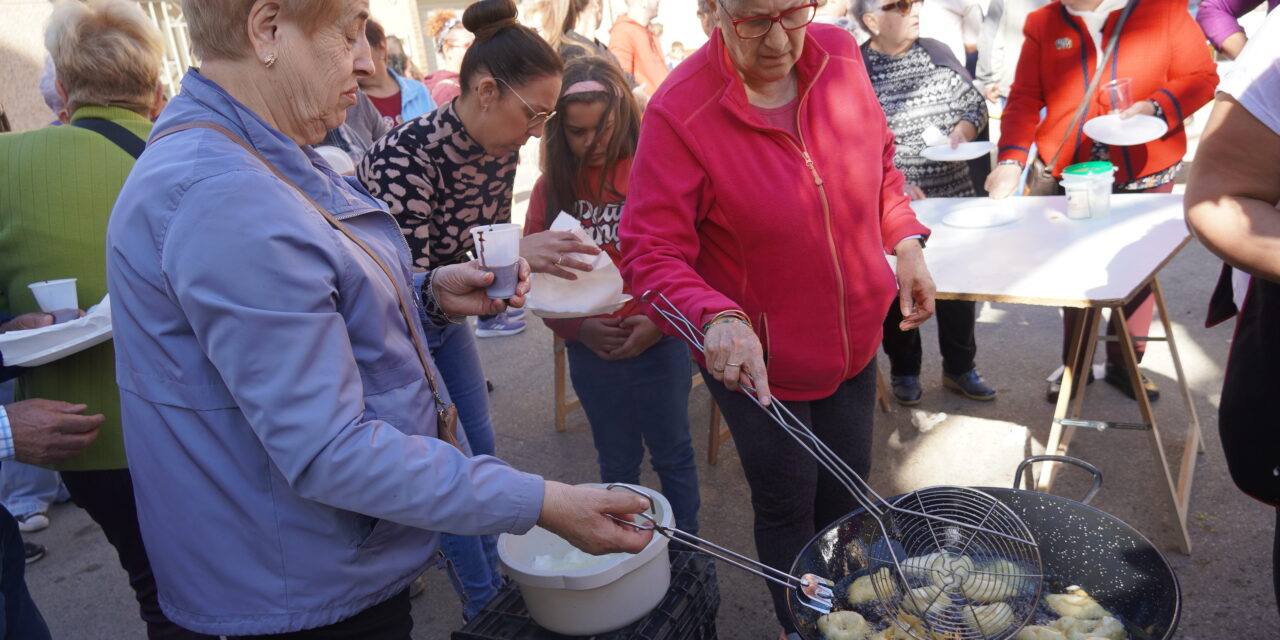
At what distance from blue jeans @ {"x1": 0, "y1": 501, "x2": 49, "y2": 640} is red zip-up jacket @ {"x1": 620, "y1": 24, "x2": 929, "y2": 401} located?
1.52 m

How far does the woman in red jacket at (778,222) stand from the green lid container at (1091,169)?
148cm

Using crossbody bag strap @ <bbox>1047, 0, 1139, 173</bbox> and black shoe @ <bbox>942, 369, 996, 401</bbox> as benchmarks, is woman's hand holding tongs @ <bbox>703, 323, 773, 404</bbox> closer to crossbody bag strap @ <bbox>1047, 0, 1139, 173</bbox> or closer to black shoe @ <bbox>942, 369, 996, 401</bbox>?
crossbody bag strap @ <bbox>1047, 0, 1139, 173</bbox>

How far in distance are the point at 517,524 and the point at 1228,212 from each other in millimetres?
1319

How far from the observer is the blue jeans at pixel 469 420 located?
2.65 meters

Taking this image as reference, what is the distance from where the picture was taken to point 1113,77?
345 cm

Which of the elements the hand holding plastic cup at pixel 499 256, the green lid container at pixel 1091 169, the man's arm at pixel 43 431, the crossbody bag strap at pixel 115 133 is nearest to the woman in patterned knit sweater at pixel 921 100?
the green lid container at pixel 1091 169

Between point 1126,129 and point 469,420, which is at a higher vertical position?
point 1126,129

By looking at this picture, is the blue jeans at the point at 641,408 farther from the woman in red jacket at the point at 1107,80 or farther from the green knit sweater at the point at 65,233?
the woman in red jacket at the point at 1107,80

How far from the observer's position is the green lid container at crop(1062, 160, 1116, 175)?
3.21 metres

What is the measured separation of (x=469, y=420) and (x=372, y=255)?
5.09 ft

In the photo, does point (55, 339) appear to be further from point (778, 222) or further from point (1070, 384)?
point (1070, 384)

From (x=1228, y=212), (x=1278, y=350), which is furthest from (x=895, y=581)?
(x=1228, y=212)

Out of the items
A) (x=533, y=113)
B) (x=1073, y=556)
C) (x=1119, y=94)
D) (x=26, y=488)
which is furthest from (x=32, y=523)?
(x=1119, y=94)

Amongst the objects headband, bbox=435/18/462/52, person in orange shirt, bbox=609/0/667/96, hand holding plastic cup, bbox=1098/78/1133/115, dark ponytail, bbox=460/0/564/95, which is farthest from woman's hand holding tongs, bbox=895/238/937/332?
headband, bbox=435/18/462/52
